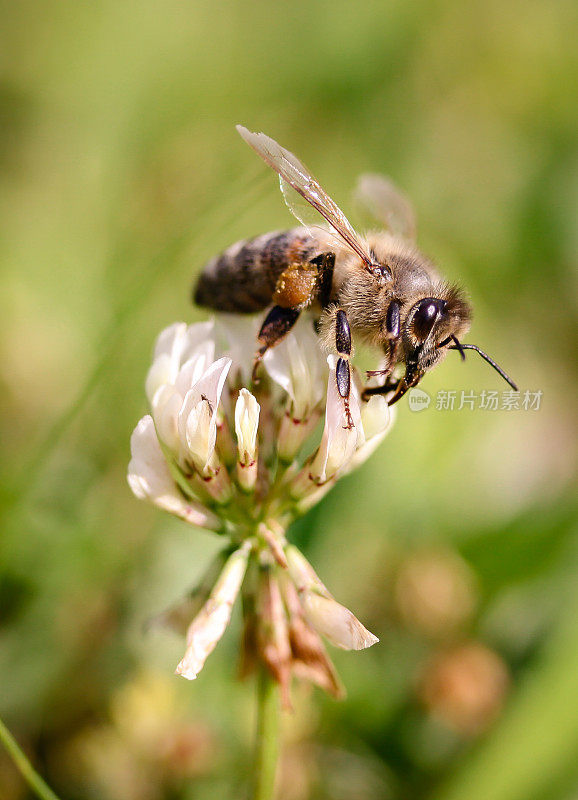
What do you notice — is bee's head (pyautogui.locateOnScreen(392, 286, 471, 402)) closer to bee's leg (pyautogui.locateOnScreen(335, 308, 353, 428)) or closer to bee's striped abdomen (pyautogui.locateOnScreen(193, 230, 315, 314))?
bee's leg (pyautogui.locateOnScreen(335, 308, 353, 428))

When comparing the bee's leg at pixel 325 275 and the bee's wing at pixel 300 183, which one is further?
the bee's leg at pixel 325 275

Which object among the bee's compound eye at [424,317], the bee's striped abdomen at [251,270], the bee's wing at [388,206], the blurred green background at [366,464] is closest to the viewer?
the bee's compound eye at [424,317]

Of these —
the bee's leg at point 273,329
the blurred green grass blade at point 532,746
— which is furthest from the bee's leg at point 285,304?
the blurred green grass blade at point 532,746

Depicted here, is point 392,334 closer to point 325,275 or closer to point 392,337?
point 392,337

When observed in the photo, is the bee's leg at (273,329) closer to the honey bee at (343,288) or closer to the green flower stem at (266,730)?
the honey bee at (343,288)

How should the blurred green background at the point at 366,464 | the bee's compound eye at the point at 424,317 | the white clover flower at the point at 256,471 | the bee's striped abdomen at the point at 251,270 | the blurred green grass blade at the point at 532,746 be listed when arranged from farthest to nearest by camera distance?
the blurred green background at the point at 366,464 < the blurred green grass blade at the point at 532,746 < the bee's striped abdomen at the point at 251,270 < the bee's compound eye at the point at 424,317 < the white clover flower at the point at 256,471

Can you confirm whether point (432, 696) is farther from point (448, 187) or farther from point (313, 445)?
point (448, 187)

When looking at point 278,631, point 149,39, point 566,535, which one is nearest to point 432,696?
point 566,535

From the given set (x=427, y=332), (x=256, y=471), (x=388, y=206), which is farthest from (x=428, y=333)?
(x=388, y=206)
